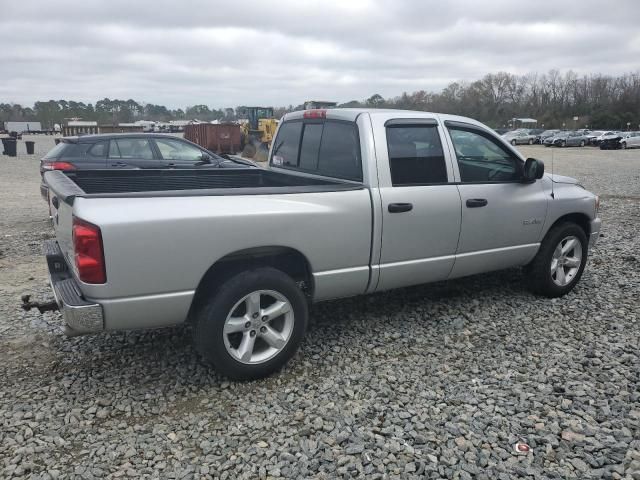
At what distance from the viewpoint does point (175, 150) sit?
1035 centimetres

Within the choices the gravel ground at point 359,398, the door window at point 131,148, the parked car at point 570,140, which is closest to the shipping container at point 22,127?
the parked car at point 570,140

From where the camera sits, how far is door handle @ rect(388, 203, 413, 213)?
157 inches

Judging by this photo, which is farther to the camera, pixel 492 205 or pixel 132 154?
pixel 132 154

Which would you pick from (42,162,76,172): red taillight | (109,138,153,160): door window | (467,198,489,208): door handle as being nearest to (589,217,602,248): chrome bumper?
(467,198,489,208): door handle

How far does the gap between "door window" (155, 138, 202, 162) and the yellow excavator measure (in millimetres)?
11793

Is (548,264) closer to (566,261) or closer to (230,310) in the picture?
(566,261)

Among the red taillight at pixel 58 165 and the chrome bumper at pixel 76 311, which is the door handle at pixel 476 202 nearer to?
the chrome bumper at pixel 76 311

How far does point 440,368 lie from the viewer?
388 centimetres

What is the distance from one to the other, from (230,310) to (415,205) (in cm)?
171

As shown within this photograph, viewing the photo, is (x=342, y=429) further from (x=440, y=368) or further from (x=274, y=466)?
(x=440, y=368)

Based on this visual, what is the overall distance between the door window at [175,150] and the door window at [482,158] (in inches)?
268

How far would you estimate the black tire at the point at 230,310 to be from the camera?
11.0 feet

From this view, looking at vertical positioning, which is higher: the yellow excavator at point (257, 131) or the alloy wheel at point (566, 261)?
the yellow excavator at point (257, 131)

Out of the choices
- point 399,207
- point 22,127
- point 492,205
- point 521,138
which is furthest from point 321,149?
point 22,127
